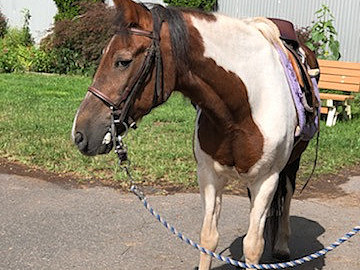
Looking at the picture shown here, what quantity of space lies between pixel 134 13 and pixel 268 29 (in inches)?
43.5

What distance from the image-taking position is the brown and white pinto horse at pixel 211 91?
9.33 feet

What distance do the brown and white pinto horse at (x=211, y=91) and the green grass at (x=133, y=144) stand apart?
2.71 meters

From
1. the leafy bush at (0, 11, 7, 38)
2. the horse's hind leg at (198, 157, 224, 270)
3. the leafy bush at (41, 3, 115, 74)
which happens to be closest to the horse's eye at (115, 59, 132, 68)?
the horse's hind leg at (198, 157, 224, 270)

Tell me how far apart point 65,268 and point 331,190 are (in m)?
3.38

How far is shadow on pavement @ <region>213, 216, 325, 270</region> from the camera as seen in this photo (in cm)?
449

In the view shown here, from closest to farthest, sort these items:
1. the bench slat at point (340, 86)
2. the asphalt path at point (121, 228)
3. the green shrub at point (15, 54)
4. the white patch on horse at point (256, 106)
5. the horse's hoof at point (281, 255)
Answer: the white patch on horse at point (256, 106)
the asphalt path at point (121, 228)
the horse's hoof at point (281, 255)
the bench slat at point (340, 86)
the green shrub at point (15, 54)

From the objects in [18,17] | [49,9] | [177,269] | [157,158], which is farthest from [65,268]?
[18,17]

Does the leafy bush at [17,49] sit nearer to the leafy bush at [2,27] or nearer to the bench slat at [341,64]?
the leafy bush at [2,27]

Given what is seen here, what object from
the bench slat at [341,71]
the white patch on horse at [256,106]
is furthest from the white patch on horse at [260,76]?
the bench slat at [341,71]

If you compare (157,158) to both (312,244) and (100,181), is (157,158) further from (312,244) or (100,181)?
(312,244)

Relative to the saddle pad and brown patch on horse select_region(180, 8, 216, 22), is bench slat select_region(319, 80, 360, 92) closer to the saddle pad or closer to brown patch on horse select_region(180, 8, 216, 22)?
the saddle pad

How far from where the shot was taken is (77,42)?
16.2m

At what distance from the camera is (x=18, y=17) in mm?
21172

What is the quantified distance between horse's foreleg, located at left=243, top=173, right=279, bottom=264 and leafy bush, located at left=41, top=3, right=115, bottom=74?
12.5 metres
